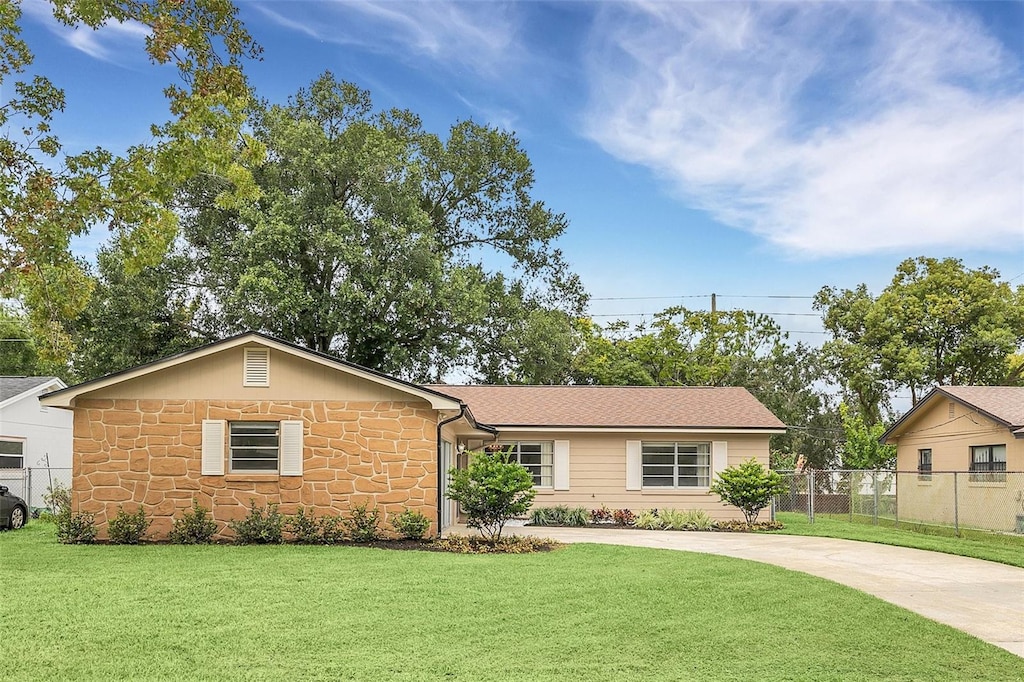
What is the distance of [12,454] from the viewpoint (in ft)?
89.9

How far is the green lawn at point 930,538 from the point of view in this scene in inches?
627

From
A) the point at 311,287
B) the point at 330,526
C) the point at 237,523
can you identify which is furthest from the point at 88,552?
the point at 311,287

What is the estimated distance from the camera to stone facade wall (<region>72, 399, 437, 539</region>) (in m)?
17.0

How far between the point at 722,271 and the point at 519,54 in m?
20.2

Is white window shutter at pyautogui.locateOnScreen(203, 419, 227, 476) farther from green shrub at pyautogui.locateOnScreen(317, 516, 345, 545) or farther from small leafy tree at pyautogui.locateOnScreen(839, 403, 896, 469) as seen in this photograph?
small leafy tree at pyautogui.locateOnScreen(839, 403, 896, 469)

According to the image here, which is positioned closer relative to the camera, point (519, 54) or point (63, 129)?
point (63, 129)

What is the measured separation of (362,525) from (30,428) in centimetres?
1651

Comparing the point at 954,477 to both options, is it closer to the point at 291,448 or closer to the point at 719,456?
the point at 719,456

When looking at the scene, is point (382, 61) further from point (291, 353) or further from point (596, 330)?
point (596, 330)

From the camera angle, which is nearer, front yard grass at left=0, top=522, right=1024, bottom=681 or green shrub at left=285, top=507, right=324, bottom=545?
front yard grass at left=0, top=522, right=1024, bottom=681

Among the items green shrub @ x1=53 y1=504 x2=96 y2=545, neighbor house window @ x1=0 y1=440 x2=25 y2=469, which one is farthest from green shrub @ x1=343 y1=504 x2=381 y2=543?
neighbor house window @ x1=0 y1=440 x2=25 y2=469

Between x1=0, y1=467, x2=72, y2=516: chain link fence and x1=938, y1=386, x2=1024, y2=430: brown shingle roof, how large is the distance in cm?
2431

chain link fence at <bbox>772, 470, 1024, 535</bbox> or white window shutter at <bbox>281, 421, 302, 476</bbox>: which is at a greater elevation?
white window shutter at <bbox>281, 421, 302, 476</bbox>

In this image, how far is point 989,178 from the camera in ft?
69.0
